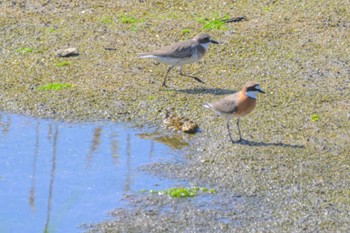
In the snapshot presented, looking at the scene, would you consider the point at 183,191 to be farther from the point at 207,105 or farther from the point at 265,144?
the point at 207,105

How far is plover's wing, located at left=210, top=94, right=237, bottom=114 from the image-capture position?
1020cm

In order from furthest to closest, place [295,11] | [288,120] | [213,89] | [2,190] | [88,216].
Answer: [295,11] → [213,89] → [288,120] → [2,190] → [88,216]

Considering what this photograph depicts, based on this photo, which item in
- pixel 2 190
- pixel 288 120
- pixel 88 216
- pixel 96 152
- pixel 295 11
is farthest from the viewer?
pixel 295 11

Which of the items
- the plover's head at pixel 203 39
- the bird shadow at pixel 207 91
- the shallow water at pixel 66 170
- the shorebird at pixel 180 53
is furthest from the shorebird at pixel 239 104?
the plover's head at pixel 203 39

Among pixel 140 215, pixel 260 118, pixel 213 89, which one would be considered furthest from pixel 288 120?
pixel 140 215

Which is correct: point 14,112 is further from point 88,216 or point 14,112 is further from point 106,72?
point 88,216

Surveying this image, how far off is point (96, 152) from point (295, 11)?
505 centimetres

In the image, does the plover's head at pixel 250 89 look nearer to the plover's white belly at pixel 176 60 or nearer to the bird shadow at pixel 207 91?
the bird shadow at pixel 207 91

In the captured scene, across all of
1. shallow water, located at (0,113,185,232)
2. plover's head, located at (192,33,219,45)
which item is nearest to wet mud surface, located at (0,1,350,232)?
shallow water, located at (0,113,185,232)

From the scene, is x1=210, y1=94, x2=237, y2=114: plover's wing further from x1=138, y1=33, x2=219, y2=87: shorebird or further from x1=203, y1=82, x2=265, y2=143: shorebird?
x1=138, y1=33, x2=219, y2=87: shorebird

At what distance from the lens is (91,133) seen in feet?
34.9

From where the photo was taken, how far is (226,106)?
10.3 meters

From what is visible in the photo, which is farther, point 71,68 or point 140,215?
point 71,68

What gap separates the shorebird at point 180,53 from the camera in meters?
12.0
